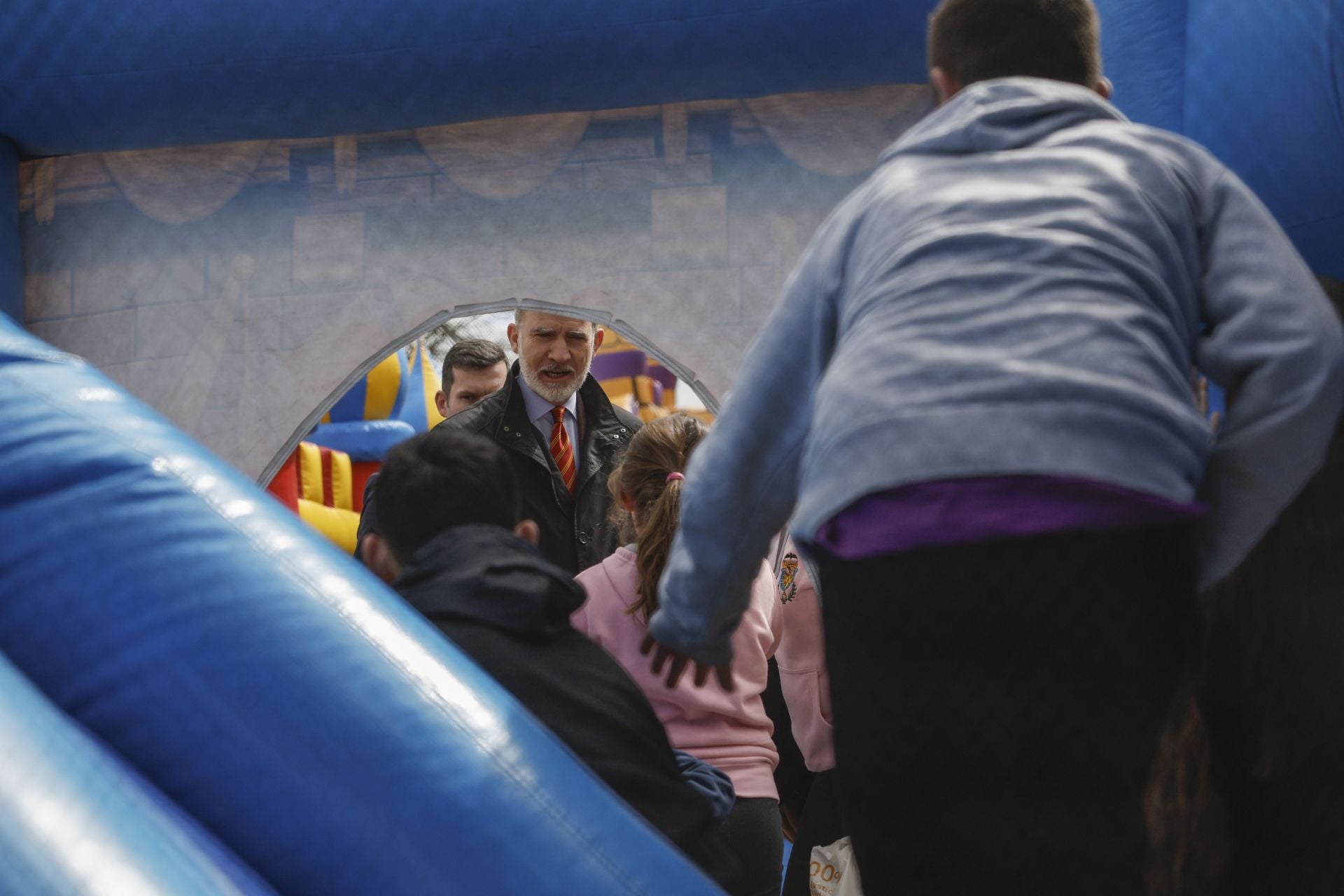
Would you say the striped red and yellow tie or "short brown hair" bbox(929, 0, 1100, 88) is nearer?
"short brown hair" bbox(929, 0, 1100, 88)

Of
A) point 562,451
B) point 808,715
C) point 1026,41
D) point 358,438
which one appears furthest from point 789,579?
point 358,438

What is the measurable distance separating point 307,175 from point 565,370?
2.52ft

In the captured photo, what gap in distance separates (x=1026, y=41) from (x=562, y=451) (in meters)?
1.71

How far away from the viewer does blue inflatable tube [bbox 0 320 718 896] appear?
3.21 feet

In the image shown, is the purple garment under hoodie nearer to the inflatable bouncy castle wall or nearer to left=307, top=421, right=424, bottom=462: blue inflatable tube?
the inflatable bouncy castle wall

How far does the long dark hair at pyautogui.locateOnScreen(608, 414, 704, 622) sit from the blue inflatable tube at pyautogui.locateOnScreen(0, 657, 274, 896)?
2.23 feet

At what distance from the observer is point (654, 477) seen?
5.39 ft

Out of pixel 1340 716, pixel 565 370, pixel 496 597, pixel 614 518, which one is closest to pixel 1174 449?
pixel 1340 716

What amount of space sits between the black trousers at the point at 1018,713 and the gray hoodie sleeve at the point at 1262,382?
88 millimetres

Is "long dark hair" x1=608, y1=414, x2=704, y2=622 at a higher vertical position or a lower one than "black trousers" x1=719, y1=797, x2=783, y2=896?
higher

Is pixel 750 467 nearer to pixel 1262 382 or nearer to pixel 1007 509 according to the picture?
pixel 1007 509

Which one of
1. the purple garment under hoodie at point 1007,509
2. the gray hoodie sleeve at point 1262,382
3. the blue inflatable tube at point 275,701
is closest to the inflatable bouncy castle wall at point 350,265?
the blue inflatable tube at point 275,701

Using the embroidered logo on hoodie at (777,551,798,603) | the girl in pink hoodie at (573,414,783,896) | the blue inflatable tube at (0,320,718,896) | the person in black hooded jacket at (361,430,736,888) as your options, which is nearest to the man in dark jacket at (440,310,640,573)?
the embroidered logo on hoodie at (777,551,798,603)

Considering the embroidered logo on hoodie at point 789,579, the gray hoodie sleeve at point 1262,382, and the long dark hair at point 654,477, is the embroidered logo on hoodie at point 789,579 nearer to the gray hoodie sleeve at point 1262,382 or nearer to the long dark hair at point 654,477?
the long dark hair at point 654,477
